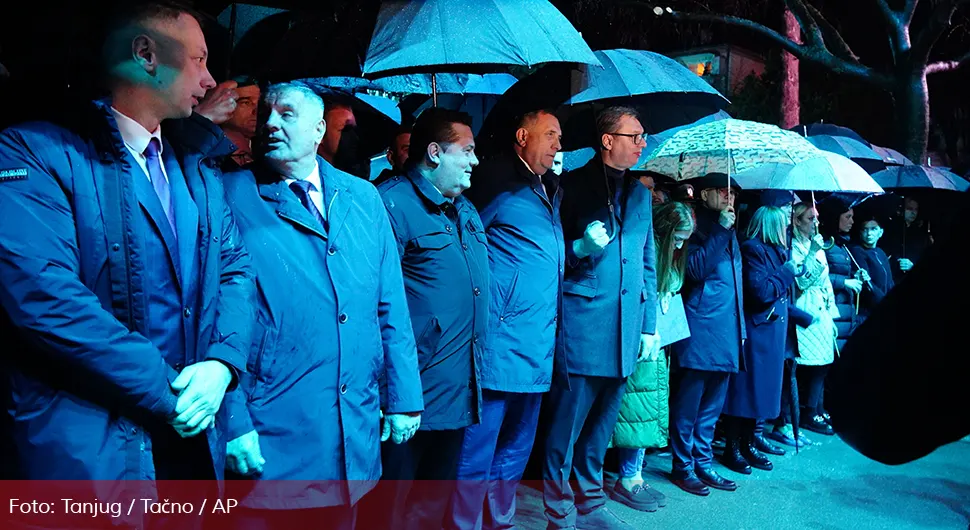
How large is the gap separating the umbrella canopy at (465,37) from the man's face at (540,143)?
32.9 inches

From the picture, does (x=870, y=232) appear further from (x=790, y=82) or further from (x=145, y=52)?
(x=145, y=52)

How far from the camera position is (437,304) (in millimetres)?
3199

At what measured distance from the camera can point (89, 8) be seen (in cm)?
200

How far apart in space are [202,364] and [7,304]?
0.49 meters

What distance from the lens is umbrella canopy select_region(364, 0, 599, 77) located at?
2854mm

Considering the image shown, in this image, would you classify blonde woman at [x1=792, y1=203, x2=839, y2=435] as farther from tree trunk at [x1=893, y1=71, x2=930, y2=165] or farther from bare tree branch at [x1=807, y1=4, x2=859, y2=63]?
bare tree branch at [x1=807, y1=4, x2=859, y2=63]

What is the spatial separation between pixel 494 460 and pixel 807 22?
10780mm

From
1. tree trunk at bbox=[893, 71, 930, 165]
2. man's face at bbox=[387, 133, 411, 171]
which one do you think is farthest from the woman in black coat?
tree trunk at bbox=[893, 71, 930, 165]

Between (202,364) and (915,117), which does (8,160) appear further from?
(915,117)

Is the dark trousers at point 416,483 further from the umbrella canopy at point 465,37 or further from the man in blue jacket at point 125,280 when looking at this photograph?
the umbrella canopy at point 465,37

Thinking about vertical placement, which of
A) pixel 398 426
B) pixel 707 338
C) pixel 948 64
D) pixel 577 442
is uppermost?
pixel 948 64

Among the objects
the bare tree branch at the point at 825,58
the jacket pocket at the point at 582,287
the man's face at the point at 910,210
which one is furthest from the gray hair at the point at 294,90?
the bare tree branch at the point at 825,58

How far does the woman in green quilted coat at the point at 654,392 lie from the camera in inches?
187

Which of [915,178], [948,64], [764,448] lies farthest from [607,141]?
[948,64]
